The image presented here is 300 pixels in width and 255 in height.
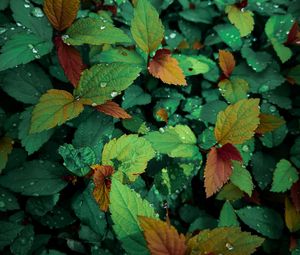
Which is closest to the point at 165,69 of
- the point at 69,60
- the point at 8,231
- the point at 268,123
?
the point at 69,60

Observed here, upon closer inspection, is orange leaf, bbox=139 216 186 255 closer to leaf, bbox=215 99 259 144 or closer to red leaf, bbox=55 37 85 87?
leaf, bbox=215 99 259 144

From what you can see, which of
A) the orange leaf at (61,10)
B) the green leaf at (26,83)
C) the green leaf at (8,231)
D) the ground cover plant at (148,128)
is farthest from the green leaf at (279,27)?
the green leaf at (8,231)

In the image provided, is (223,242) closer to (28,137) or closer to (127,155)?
(127,155)

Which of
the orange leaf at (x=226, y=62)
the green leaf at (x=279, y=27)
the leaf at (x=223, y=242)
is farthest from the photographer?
the green leaf at (x=279, y=27)

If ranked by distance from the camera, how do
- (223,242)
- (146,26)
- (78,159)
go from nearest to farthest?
(223,242), (78,159), (146,26)

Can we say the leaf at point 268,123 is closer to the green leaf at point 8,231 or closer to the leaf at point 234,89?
the leaf at point 234,89

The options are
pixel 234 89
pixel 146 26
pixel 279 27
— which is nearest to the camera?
pixel 146 26
